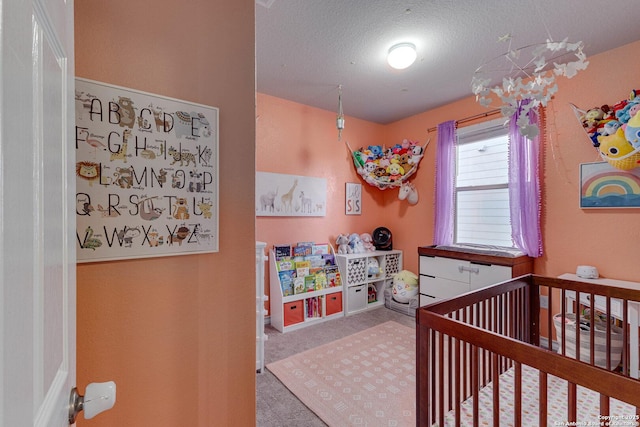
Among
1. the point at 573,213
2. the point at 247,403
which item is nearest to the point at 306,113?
the point at 573,213

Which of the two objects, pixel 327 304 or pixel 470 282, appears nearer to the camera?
pixel 470 282

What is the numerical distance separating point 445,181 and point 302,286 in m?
1.98

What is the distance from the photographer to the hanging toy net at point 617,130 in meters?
1.91

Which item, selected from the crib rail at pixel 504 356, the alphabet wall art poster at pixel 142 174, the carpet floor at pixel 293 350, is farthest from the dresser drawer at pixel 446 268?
the alphabet wall art poster at pixel 142 174

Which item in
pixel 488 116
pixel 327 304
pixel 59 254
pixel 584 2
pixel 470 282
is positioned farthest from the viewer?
pixel 327 304

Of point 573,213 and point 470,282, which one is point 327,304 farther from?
point 573,213

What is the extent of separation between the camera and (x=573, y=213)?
2436 mm

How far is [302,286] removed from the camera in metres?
3.08

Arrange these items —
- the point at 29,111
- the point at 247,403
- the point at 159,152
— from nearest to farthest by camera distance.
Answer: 1. the point at 29,111
2. the point at 159,152
3. the point at 247,403

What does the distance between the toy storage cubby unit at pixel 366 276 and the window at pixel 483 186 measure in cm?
90

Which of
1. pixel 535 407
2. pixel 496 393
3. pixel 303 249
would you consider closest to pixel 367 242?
pixel 303 249

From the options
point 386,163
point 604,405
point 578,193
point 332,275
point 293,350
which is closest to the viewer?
point 604,405

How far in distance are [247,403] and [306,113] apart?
3.02 meters

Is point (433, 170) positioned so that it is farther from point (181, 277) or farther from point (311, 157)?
point (181, 277)
